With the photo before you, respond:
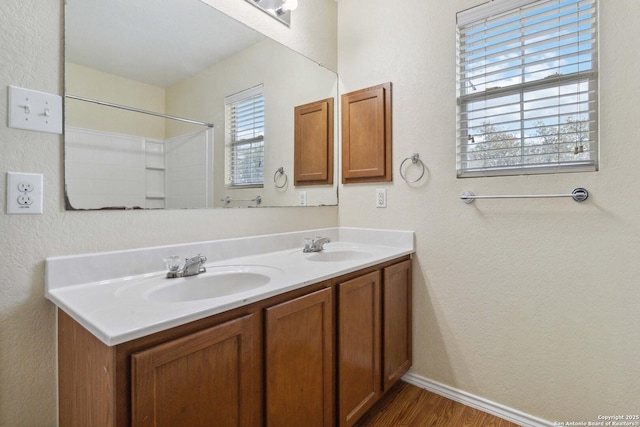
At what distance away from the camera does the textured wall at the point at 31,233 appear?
0.93 m

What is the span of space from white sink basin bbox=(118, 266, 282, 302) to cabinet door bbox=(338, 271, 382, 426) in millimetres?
346

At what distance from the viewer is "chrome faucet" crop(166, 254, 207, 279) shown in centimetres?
119

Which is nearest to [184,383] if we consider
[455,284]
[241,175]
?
[241,175]

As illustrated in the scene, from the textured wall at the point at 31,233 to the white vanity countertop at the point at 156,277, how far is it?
0.21ft

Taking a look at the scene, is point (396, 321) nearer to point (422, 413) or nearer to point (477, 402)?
point (422, 413)

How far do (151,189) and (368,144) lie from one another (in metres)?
1.27

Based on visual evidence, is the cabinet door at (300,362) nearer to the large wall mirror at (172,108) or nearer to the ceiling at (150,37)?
the large wall mirror at (172,108)

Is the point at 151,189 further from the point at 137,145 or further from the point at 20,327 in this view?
the point at 20,327

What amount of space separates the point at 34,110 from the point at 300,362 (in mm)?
1185

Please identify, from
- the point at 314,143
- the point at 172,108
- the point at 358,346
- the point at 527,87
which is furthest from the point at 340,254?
the point at 527,87

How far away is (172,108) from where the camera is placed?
1304mm

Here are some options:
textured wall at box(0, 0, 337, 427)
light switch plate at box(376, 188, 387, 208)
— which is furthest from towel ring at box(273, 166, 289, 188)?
textured wall at box(0, 0, 337, 427)

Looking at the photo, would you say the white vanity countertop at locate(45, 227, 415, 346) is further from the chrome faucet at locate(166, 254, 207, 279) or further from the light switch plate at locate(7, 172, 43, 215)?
the light switch plate at locate(7, 172, 43, 215)

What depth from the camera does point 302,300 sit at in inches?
43.8
